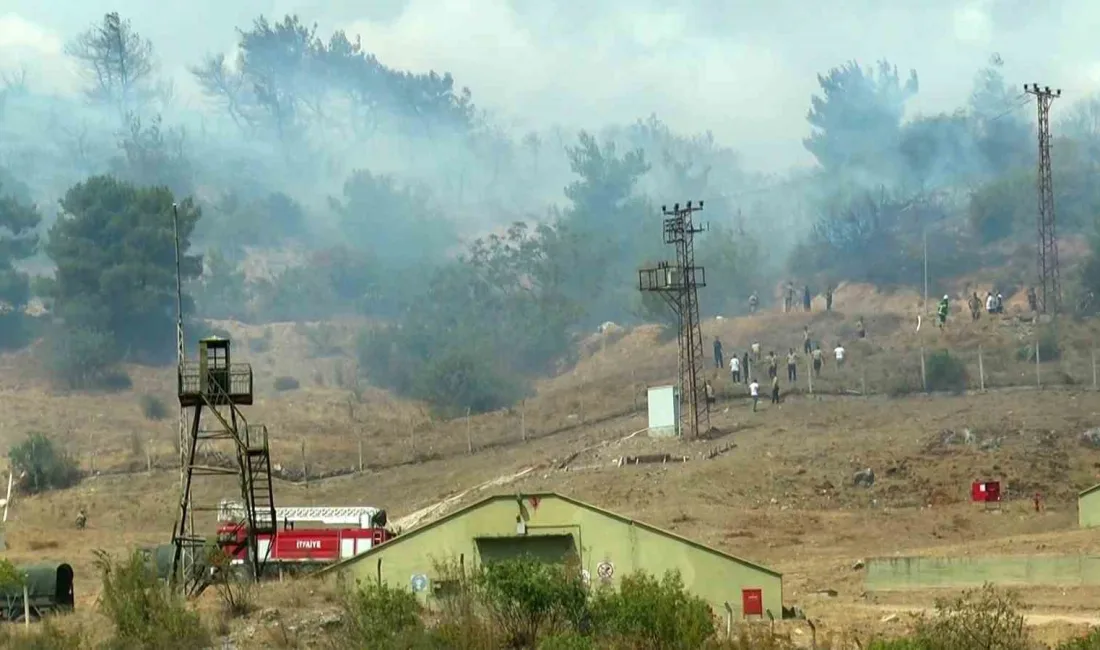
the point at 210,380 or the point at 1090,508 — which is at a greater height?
the point at 210,380

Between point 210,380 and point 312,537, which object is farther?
point 312,537

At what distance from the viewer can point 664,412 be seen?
6444cm

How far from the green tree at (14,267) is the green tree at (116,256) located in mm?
6024

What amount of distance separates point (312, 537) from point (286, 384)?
49.0m

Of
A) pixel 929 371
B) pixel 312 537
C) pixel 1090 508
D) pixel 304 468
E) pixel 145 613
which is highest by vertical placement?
pixel 929 371

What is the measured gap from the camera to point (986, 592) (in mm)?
33375

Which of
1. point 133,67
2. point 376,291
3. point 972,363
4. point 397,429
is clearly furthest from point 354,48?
point 972,363

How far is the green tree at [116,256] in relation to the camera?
95375 millimetres

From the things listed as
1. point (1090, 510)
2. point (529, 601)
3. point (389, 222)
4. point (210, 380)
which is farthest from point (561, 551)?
point (389, 222)

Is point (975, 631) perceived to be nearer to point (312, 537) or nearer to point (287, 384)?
point (312, 537)

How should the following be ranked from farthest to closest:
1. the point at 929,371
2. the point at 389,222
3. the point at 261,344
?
the point at 389,222
the point at 261,344
the point at 929,371

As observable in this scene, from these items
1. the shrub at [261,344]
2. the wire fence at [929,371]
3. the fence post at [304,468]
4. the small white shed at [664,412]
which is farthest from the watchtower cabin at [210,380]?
the shrub at [261,344]

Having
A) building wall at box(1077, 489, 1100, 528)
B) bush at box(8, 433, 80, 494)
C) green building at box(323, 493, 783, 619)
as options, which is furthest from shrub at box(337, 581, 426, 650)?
bush at box(8, 433, 80, 494)

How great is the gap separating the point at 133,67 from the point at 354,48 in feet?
67.5
